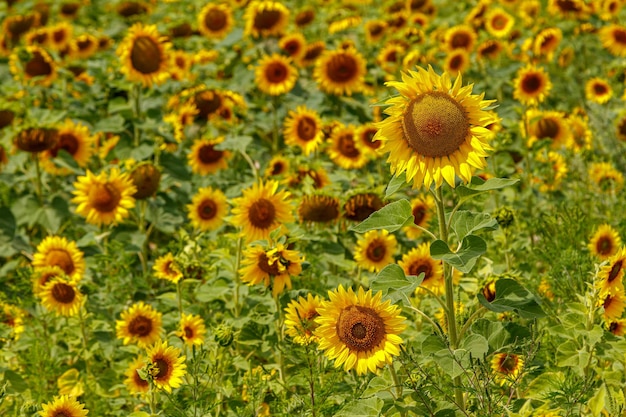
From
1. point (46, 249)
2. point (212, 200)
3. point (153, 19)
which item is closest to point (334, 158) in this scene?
point (212, 200)

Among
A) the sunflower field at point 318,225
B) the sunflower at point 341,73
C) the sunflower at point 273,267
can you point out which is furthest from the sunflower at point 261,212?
the sunflower at point 341,73

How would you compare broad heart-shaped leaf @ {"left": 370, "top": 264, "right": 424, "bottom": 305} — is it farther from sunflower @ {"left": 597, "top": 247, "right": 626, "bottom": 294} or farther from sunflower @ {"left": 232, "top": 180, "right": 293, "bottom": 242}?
sunflower @ {"left": 232, "top": 180, "right": 293, "bottom": 242}

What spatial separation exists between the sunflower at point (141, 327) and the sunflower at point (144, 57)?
7.06 ft

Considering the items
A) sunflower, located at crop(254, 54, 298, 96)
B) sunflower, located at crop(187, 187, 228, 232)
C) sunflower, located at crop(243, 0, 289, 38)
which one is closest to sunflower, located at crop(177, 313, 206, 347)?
sunflower, located at crop(187, 187, 228, 232)

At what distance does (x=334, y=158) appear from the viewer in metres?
5.00

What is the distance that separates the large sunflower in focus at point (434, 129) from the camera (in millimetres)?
2340

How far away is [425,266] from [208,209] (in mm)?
1544

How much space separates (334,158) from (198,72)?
2.54 meters

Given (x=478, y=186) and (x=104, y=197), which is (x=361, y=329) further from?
(x=104, y=197)

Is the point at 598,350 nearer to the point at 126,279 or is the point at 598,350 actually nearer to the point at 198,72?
the point at 126,279

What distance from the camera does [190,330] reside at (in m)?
3.30

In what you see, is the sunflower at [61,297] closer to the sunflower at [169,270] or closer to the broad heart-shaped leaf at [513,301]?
the sunflower at [169,270]

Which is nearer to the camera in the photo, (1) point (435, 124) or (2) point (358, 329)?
(1) point (435, 124)

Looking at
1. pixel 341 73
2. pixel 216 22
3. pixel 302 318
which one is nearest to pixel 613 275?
pixel 302 318
